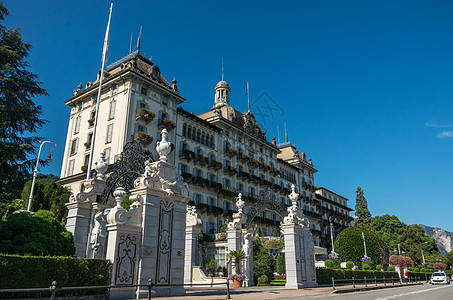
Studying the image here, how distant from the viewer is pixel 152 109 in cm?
4066

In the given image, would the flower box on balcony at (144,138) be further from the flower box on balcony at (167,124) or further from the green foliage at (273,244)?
the green foliage at (273,244)

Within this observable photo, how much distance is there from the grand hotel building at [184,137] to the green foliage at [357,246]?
36.5 ft

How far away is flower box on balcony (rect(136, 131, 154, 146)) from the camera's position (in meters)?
36.8

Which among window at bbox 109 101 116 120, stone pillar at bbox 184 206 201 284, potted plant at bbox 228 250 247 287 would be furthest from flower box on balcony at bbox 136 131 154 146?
potted plant at bbox 228 250 247 287

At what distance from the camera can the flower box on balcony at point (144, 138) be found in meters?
36.8

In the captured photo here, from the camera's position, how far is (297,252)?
829 inches

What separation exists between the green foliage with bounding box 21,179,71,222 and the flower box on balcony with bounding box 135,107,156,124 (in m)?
11.1

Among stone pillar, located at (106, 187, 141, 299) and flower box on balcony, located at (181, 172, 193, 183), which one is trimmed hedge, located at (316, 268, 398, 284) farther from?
flower box on balcony, located at (181, 172, 193, 183)

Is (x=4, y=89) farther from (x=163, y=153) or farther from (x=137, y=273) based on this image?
(x=137, y=273)

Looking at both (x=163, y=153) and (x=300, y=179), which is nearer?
(x=163, y=153)

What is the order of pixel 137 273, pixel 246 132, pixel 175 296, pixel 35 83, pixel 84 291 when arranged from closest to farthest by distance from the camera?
1. pixel 84 291
2. pixel 137 273
3. pixel 175 296
4. pixel 35 83
5. pixel 246 132

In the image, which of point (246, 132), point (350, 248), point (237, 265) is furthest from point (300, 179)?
point (237, 265)

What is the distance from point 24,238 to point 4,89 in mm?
15439

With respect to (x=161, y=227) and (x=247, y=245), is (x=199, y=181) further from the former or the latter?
(x=161, y=227)
